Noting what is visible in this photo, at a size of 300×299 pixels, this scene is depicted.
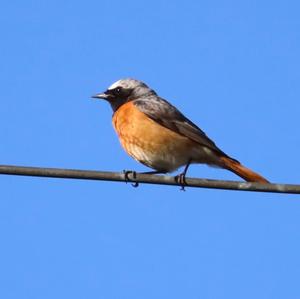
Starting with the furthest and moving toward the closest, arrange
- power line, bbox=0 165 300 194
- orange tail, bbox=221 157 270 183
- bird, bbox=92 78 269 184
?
1. bird, bbox=92 78 269 184
2. orange tail, bbox=221 157 270 183
3. power line, bbox=0 165 300 194

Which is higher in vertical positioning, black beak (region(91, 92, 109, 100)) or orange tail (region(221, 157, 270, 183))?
black beak (region(91, 92, 109, 100))

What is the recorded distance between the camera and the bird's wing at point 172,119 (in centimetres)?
952

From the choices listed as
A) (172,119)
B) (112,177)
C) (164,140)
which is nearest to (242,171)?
(164,140)

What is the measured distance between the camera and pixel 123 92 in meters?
10.9

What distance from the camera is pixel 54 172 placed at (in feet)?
21.2

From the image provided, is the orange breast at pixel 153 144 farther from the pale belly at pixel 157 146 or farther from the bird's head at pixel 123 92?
the bird's head at pixel 123 92

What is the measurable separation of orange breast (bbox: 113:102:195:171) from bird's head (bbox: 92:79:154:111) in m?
0.92

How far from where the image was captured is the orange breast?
9.56 m

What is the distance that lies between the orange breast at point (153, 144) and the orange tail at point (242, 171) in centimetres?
52

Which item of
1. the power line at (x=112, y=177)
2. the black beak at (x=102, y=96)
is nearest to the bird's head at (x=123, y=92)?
the black beak at (x=102, y=96)

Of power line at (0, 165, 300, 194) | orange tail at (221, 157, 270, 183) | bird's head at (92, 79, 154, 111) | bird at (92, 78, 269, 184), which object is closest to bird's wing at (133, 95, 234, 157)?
bird at (92, 78, 269, 184)

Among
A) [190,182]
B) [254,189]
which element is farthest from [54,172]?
[254,189]

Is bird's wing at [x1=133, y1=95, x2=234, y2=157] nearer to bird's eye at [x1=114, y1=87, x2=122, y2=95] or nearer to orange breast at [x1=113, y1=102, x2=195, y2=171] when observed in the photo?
orange breast at [x1=113, y1=102, x2=195, y2=171]

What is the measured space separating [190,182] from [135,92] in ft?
14.1
